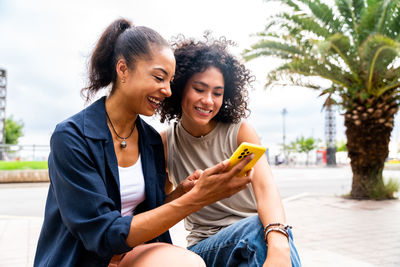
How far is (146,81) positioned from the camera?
68.3 inches

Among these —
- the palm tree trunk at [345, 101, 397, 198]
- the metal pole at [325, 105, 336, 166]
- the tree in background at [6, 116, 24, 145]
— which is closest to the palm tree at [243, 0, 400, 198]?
the palm tree trunk at [345, 101, 397, 198]

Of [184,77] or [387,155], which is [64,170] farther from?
[387,155]

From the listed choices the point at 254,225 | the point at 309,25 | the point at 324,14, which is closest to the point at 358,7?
the point at 324,14

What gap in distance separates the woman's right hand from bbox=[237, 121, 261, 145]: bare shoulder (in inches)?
23.8

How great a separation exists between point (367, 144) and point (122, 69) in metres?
9.48

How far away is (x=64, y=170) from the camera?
4.93 ft

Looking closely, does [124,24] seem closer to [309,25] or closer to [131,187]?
[131,187]

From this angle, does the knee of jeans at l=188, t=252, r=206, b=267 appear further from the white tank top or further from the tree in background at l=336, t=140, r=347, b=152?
the tree in background at l=336, t=140, r=347, b=152

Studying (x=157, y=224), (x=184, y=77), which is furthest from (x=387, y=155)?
(x=157, y=224)

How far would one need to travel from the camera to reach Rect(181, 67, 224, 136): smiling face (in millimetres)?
2191

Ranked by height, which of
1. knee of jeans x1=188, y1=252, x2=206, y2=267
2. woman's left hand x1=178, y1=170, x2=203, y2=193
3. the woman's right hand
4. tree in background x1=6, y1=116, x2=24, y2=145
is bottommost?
tree in background x1=6, y1=116, x2=24, y2=145

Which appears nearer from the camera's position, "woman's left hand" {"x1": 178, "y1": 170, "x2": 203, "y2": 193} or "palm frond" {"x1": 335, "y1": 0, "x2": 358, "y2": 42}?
"woman's left hand" {"x1": 178, "y1": 170, "x2": 203, "y2": 193}

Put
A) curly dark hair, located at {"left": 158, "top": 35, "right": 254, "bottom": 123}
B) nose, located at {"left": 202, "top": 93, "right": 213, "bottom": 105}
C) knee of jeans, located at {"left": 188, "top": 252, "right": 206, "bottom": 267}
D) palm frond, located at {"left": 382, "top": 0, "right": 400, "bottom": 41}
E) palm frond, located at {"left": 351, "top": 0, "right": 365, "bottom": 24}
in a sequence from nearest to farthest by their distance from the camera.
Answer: knee of jeans, located at {"left": 188, "top": 252, "right": 206, "bottom": 267}, nose, located at {"left": 202, "top": 93, "right": 213, "bottom": 105}, curly dark hair, located at {"left": 158, "top": 35, "right": 254, "bottom": 123}, palm frond, located at {"left": 382, "top": 0, "right": 400, "bottom": 41}, palm frond, located at {"left": 351, "top": 0, "right": 365, "bottom": 24}

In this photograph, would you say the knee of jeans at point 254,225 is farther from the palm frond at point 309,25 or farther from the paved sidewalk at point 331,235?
the palm frond at point 309,25
